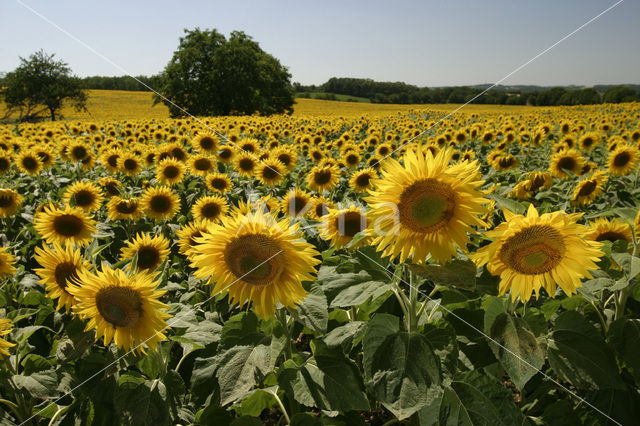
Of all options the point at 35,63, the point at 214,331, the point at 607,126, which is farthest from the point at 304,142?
the point at 35,63

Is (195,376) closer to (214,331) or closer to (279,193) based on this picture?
(214,331)

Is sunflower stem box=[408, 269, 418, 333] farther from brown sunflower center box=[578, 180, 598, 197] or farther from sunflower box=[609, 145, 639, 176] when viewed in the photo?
sunflower box=[609, 145, 639, 176]

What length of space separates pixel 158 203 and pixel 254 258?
11.8 feet

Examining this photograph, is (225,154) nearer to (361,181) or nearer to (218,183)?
(218,183)

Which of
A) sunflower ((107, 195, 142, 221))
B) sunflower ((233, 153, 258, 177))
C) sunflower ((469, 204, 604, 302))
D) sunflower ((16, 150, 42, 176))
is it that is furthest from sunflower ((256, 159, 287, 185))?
sunflower ((469, 204, 604, 302))

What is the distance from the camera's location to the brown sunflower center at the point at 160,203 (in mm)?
5031

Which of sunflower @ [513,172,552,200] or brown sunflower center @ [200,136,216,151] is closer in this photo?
sunflower @ [513,172,552,200]

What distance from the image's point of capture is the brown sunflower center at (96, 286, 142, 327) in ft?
6.60

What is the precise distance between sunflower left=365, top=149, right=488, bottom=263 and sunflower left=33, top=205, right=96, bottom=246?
3.17 m

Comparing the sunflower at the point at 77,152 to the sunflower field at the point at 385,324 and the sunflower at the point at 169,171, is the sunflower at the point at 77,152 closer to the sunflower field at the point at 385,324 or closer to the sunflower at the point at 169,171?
the sunflower at the point at 169,171

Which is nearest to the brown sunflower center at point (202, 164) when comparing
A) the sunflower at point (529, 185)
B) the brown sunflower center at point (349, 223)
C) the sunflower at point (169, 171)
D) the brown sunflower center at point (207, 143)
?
the sunflower at point (169, 171)

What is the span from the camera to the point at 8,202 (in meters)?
5.00

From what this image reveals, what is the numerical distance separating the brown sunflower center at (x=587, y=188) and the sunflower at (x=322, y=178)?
3.34 m

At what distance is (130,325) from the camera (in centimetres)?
207
